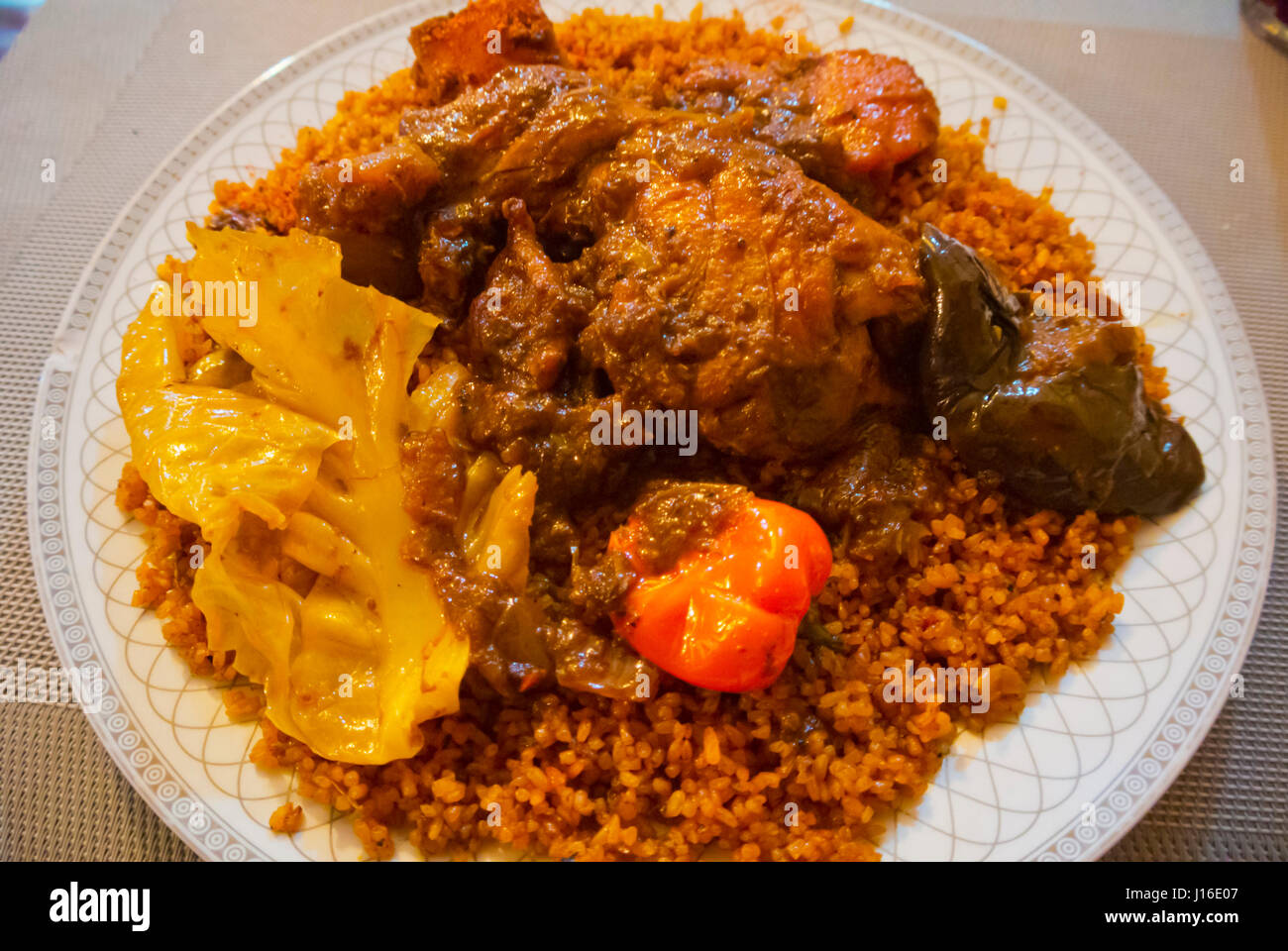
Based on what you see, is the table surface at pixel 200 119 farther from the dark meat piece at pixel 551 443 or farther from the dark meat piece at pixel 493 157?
the dark meat piece at pixel 493 157

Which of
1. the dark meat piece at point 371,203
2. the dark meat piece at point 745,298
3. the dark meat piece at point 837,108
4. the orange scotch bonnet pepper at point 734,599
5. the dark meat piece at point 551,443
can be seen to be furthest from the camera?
the dark meat piece at point 837,108

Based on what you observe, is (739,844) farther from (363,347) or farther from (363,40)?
(363,40)

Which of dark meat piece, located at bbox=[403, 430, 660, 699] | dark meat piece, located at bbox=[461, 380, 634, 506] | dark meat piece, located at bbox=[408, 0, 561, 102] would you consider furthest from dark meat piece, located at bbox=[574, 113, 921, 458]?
dark meat piece, located at bbox=[408, 0, 561, 102]

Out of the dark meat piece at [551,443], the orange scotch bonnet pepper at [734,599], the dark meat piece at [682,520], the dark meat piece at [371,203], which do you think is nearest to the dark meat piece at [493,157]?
the dark meat piece at [371,203]

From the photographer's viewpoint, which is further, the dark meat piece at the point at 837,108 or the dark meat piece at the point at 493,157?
the dark meat piece at the point at 837,108

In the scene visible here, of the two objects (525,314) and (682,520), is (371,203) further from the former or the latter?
(682,520)

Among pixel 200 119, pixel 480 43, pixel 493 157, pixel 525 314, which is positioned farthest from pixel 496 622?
pixel 200 119
